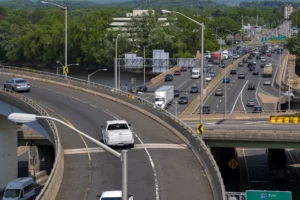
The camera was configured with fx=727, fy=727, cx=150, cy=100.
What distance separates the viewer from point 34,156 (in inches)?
2168

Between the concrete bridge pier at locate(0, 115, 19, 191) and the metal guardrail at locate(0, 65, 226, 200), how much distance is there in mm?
7315

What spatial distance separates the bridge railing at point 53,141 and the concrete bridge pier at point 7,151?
2199mm

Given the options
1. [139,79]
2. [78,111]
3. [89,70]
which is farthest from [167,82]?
[78,111]

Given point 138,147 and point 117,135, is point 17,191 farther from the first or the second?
point 117,135

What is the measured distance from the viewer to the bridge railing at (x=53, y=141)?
2647 cm

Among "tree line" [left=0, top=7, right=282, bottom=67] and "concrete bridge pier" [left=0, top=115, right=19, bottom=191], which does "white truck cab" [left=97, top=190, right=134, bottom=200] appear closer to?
"concrete bridge pier" [left=0, top=115, right=19, bottom=191]

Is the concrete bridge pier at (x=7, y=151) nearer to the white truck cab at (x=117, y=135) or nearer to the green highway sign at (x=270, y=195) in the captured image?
the white truck cab at (x=117, y=135)

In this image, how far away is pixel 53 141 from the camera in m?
38.2

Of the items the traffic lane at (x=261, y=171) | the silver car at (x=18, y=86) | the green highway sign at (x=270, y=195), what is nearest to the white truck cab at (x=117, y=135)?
the green highway sign at (x=270, y=195)

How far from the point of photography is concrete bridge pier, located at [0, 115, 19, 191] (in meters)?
50.6

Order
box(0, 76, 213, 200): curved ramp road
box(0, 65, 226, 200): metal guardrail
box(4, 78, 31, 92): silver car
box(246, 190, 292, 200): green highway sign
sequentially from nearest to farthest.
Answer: box(246, 190, 292, 200): green highway sign
box(0, 76, 213, 200): curved ramp road
box(0, 65, 226, 200): metal guardrail
box(4, 78, 31, 92): silver car

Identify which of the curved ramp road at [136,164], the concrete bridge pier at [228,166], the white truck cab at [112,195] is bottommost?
the concrete bridge pier at [228,166]

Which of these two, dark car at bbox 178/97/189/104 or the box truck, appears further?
dark car at bbox 178/97/189/104

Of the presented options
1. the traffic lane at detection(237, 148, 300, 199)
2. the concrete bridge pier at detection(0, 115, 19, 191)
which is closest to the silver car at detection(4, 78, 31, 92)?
the concrete bridge pier at detection(0, 115, 19, 191)
